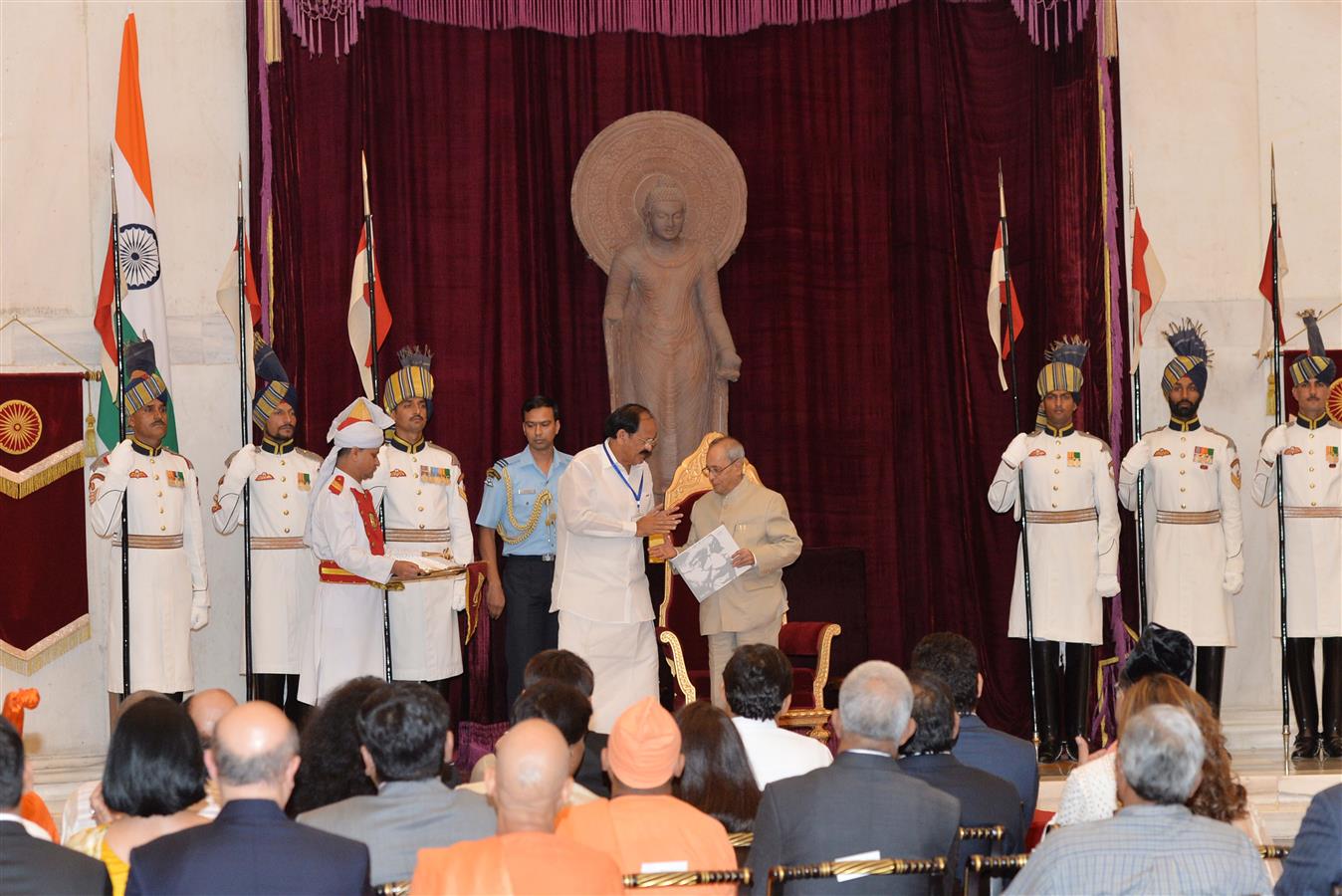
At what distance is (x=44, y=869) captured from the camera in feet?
9.02

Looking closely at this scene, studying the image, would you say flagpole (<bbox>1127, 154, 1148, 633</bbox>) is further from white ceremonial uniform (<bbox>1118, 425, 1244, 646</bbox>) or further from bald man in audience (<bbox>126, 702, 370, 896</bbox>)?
bald man in audience (<bbox>126, 702, 370, 896</bbox>)

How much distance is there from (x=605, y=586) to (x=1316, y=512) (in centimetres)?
348

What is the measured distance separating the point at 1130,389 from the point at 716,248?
92.4 inches

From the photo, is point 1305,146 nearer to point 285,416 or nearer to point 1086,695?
point 1086,695

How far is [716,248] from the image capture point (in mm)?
8711

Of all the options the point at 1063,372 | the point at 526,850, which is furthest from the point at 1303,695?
the point at 526,850

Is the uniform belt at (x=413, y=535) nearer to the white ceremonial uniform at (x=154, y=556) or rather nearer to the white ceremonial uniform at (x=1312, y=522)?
the white ceremonial uniform at (x=154, y=556)

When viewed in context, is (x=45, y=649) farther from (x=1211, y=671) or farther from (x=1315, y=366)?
(x=1315, y=366)

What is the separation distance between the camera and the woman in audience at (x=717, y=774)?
3.65m

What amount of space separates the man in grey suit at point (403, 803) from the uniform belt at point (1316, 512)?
18.1 ft

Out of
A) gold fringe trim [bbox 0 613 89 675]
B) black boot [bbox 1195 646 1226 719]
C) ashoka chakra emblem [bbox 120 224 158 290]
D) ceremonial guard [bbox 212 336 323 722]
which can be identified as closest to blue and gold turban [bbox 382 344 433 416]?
ceremonial guard [bbox 212 336 323 722]

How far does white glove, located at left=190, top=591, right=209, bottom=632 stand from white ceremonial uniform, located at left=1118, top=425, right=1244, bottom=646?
4452 mm

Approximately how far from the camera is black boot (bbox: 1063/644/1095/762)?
765cm

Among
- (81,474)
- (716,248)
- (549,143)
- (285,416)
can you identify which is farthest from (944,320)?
(81,474)
